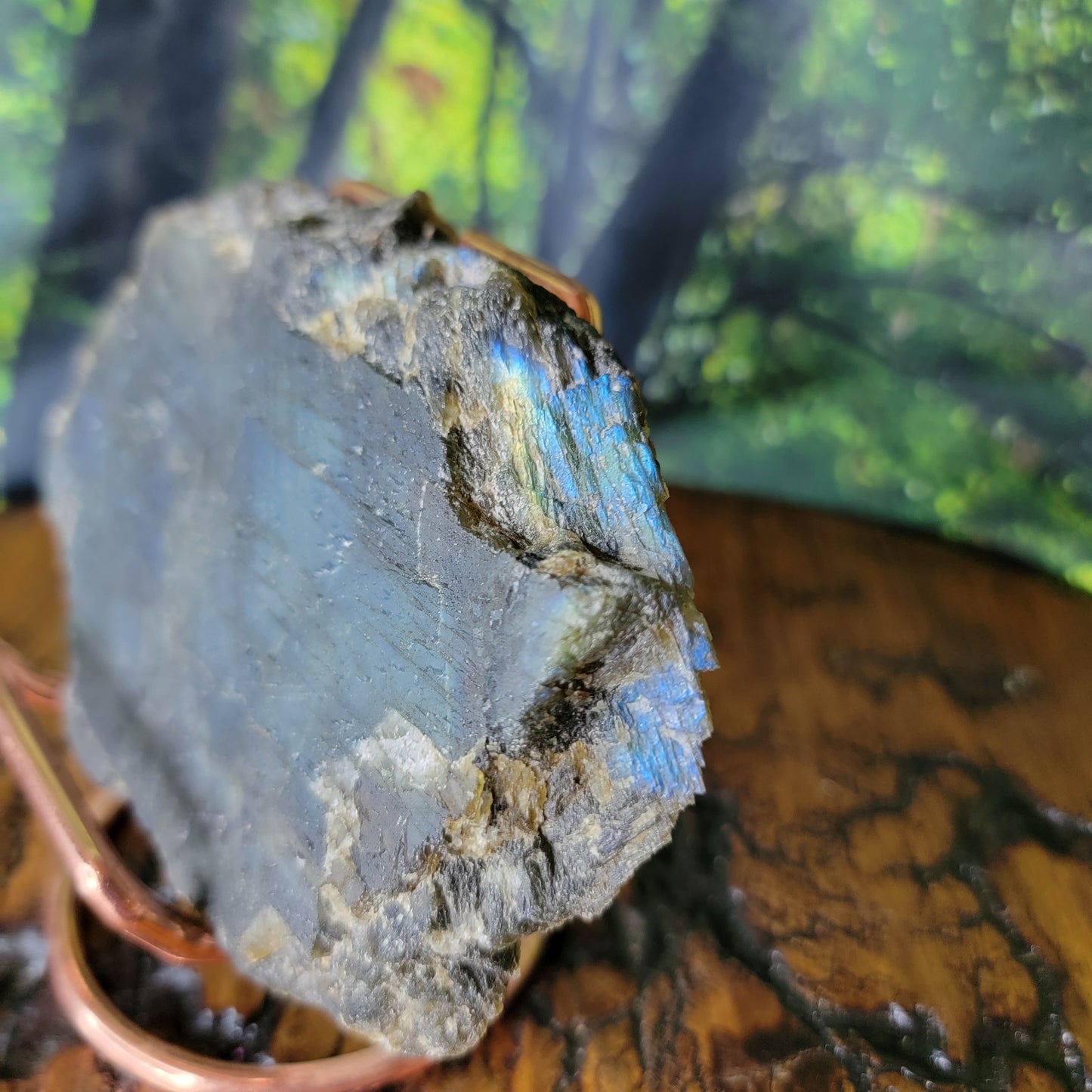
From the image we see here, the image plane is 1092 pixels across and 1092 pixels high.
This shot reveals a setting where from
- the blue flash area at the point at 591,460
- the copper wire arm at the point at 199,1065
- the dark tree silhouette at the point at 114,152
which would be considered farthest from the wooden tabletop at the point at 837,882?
the blue flash area at the point at 591,460

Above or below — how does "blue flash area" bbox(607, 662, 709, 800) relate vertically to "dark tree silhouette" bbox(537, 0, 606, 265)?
below

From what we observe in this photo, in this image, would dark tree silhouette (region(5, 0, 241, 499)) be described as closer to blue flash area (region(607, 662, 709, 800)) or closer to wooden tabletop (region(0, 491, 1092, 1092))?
wooden tabletop (region(0, 491, 1092, 1092))

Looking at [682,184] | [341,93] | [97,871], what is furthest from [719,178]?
[97,871]

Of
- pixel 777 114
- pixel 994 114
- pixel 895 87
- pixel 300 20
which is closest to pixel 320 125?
pixel 300 20

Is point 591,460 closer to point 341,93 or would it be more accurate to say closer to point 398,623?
point 398,623

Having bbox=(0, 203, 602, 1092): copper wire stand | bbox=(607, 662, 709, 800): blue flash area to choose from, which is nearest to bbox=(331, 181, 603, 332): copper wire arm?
bbox=(0, 203, 602, 1092): copper wire stand

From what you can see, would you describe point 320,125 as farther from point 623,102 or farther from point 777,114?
point 777,114

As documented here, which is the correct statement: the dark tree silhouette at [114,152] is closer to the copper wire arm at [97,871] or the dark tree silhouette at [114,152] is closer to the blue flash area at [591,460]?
the copper wire arm at [97,871]

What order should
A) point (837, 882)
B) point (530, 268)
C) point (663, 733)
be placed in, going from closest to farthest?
point (663, 733) → point (530, 268) → point (837, 882)
